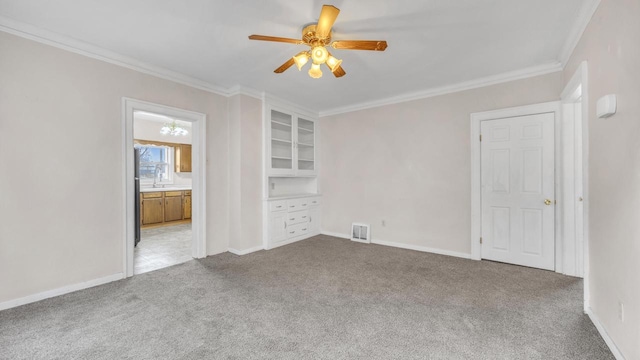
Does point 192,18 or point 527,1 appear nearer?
point 527,1

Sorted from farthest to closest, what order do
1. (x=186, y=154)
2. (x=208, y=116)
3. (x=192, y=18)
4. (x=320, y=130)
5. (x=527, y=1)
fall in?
1. (x=186, y=154)
2. (x=320, y=130)
3. (x=208, y=116)
4. (x=192, y=18)
5. (x=527, y=1)

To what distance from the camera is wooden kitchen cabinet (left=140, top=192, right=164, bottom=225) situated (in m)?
6.01

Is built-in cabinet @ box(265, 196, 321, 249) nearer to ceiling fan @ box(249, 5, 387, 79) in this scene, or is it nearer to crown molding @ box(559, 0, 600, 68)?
ceiling fan @ box(249, 5, 387, 79)

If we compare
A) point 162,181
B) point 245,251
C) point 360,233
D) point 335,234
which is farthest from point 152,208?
point 360,233

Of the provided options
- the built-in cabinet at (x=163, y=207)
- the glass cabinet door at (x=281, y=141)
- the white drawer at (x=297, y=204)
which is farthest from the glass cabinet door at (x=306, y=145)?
the built-in cabinet at (x=163, y=207)

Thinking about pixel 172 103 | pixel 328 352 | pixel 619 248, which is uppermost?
pixel 172 103

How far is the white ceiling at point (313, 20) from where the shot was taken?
215 cm

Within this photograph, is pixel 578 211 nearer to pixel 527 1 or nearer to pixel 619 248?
pixel 619 248

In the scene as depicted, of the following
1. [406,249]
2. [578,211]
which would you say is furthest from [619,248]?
[406,249]

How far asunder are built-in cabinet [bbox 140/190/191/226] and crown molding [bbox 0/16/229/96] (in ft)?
11.8

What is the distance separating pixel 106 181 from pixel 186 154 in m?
4.42

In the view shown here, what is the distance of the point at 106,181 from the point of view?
296 cm

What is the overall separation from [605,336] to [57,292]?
4.70 meters

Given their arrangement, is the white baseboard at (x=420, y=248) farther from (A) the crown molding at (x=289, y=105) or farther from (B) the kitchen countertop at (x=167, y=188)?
(B) the kitchen countertop at (x=167, y=188)
